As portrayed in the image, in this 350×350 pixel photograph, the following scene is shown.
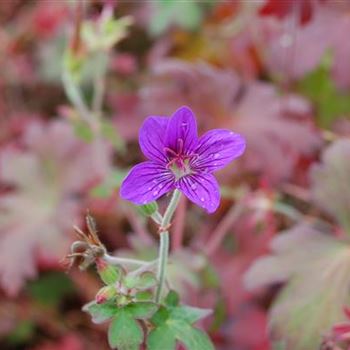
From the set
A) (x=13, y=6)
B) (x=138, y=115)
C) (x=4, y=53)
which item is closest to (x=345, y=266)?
(x=138, y=115)

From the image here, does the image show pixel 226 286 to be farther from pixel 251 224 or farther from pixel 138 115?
pixel 138 115

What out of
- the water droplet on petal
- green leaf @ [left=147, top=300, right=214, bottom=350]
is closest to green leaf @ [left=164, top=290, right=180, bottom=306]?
green leaf @ [left=147, top=300, right=214, bottom=350]

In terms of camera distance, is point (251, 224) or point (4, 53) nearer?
point (251, 224)

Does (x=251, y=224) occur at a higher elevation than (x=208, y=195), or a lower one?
higher

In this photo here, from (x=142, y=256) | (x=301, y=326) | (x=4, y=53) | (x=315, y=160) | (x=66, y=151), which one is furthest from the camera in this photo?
(x=4, y=53)

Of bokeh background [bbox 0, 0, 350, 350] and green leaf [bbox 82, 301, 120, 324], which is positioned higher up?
bokeh background [bbox 0, 0, 350, 350]

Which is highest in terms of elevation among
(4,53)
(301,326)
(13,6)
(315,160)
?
(13,6)

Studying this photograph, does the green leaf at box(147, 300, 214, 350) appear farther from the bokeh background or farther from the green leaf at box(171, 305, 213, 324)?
the bokeh background
